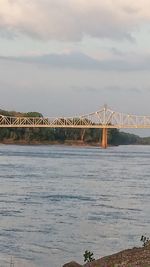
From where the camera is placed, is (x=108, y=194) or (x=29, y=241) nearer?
(x=29, y=241)

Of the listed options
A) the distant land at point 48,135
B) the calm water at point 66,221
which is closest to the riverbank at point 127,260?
the calm water at point 66,221

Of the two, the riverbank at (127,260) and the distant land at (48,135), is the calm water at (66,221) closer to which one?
the riverbank at (127,260)

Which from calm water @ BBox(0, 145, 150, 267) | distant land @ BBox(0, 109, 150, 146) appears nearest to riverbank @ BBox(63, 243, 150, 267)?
calm water @ BBox(0, 145, 150, 267)

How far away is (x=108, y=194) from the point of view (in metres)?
35.1

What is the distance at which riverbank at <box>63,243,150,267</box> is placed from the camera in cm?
1288

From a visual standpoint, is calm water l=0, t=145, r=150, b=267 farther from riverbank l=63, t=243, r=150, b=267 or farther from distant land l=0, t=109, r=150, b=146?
distant land l=0, t=109, r=150, b=146

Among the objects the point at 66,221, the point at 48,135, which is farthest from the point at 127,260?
the point at 48,135

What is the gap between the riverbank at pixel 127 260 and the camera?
42.2 feet

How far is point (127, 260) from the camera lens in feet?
45.6

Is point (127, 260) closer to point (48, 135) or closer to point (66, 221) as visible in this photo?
point (66, 221)

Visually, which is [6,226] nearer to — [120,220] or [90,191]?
[120,220]

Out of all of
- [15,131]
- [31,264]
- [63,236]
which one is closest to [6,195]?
[63,236]

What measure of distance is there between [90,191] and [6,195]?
5998mm

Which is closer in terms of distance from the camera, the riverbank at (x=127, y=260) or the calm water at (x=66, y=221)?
the riverbank at (x=127, y=260)
